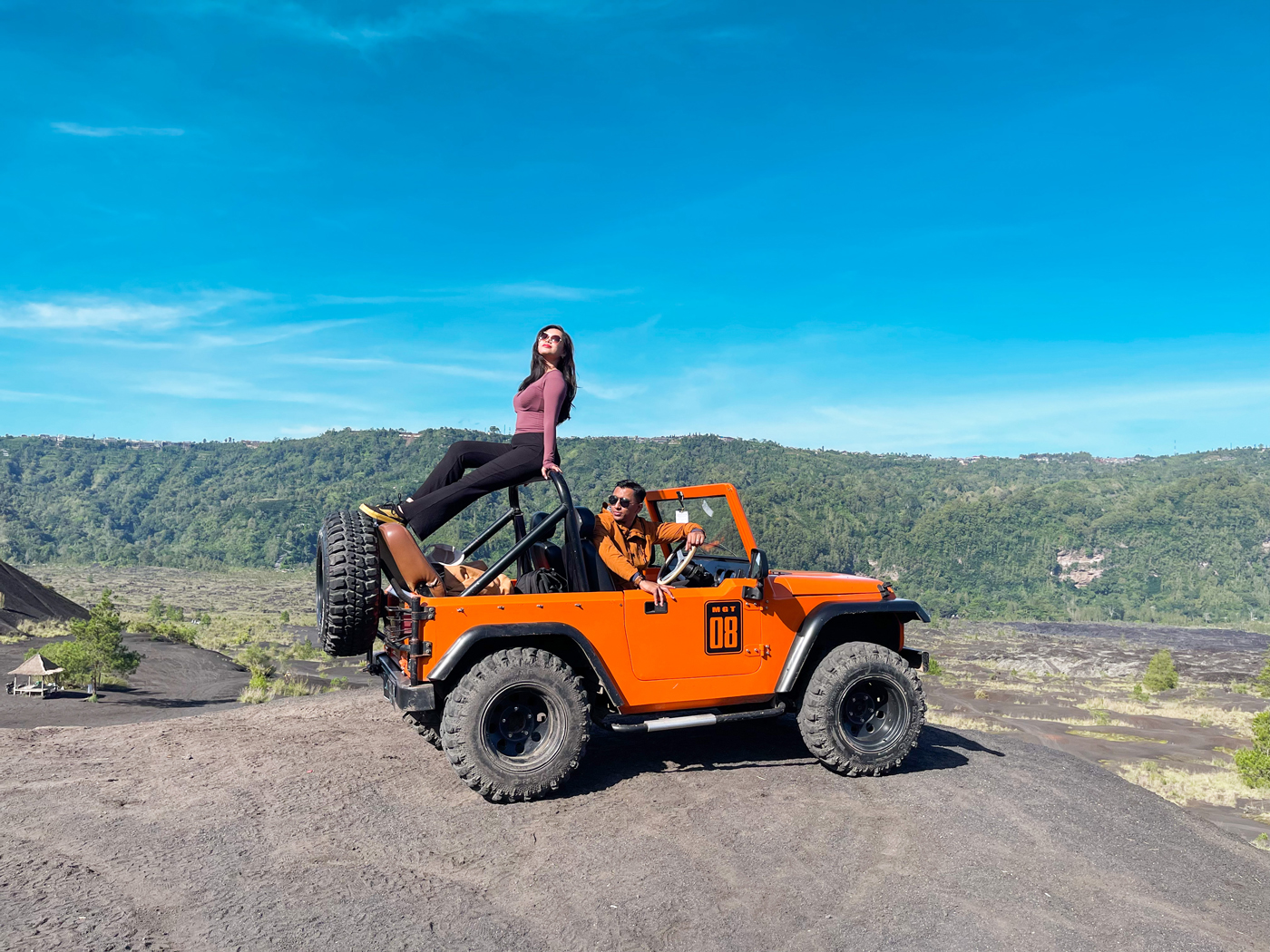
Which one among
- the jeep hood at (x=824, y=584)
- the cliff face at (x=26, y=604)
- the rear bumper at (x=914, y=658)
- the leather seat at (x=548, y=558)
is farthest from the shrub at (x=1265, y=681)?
the cliff face at (x=26, y=604)

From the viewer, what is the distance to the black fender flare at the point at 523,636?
5.71 metres

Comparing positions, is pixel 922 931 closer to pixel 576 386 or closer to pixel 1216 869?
pixel 1216 869

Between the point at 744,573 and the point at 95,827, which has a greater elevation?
the point at 744,573

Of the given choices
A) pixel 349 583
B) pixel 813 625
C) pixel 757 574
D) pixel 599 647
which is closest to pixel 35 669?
pixel 349 583

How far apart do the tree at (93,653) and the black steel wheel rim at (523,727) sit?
866 inches

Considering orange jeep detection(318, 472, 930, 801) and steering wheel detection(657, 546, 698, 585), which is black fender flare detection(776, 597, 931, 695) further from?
steering wheel detection(657, 546, 698, 585)

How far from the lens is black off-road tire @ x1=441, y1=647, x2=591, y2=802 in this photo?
19.0 ft

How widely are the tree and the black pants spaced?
21.8 m

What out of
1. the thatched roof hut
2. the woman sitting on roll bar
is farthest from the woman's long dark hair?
the thatched roof hut

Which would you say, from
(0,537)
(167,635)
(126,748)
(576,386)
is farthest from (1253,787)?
(0,537)

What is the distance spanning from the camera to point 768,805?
6039mm

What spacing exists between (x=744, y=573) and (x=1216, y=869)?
4.05 m

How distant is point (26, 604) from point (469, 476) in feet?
128

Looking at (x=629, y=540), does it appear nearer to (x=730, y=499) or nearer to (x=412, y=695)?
(x=730, y=499)
